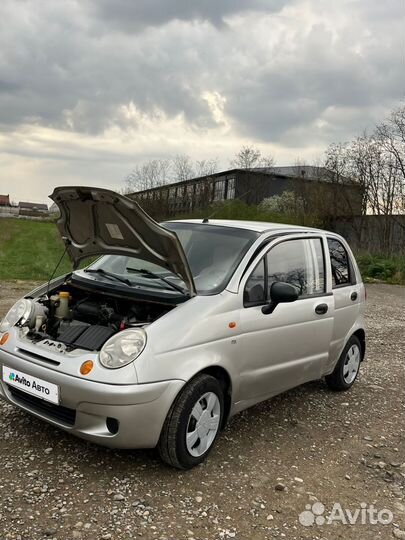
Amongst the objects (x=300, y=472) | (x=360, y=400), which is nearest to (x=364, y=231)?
(x=360, y=400)

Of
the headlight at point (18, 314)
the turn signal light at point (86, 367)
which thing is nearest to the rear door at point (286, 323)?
the turn signal light at point (86, 367)

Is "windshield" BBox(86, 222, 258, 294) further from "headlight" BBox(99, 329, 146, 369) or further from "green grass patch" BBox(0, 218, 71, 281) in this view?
"green grass patch" BBox(0, 218, 71, 281)

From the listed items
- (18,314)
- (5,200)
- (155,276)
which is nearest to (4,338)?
(18,314)

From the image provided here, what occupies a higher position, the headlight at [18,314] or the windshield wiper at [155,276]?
the windshield wiper at [155,276]

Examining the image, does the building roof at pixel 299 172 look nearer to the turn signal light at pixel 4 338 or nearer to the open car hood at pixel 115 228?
the open car hood at pixel 115 228

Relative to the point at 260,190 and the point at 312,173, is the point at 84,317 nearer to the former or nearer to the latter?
the point at 312,173

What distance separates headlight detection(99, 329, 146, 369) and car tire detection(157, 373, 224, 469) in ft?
1.43

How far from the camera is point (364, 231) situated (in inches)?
Answer: 919

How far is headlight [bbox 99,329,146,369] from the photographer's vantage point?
3.06 metres

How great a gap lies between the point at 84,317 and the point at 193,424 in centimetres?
123

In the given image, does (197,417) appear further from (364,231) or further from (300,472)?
(364,231)

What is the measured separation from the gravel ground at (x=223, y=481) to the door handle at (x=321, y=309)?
0.98 meters

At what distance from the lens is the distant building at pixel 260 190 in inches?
933

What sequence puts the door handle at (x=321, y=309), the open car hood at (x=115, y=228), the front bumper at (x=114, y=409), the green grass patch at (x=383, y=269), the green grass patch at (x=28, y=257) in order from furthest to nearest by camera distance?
the green grass patch at (x=383, y=269)
the green grass patch at (x=28, y=257)
the door handle at (x=321, y=309)
the open car hood at (x=115, y=228)
the front bumper at (x=114, y=409)
